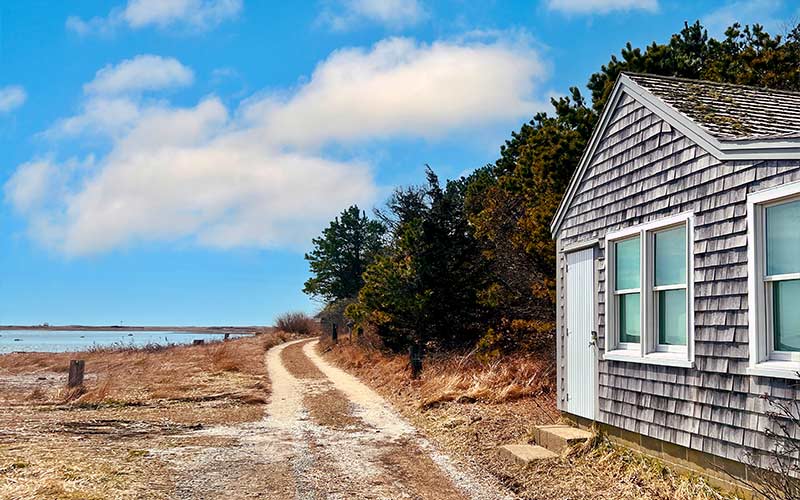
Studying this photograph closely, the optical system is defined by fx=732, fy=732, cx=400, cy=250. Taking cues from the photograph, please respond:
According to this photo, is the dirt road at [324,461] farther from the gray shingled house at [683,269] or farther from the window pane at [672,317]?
the window pane at [672,317]

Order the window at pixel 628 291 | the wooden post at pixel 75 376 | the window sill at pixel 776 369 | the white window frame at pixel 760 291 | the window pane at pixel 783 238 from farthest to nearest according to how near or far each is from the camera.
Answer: the wooden post at pixel 75 376 → the window at pixel 628 291 → the white window frame at pixel 760 291 → the window pane at pixel 783 238 → the window sill at pixel 776 369

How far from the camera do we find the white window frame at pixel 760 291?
20.0ft

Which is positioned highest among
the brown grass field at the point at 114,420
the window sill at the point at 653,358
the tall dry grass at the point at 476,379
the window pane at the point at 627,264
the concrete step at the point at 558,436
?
the window pane at the point at 627,264

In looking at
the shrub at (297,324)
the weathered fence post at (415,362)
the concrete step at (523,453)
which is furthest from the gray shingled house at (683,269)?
the shrub at (297,324)

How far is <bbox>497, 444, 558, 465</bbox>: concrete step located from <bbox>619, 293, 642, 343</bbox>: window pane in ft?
5.51

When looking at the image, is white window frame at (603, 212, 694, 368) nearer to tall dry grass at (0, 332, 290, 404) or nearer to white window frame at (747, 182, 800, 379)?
white window frame at (747, 182, 800, 379)

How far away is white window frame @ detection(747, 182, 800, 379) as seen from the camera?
A: 6.08 meters

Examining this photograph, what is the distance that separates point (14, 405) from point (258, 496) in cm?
1040

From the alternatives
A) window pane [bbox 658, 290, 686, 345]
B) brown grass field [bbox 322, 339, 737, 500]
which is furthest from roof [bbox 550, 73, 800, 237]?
brown grass field [bbox 322, 339, 737, 500]

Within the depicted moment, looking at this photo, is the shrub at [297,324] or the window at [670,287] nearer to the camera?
the window at [670,287]

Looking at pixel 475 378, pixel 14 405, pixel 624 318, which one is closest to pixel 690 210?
pixel 624 318

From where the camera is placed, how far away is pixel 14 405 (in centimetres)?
1541

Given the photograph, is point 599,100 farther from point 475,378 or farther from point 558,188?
point 475,378

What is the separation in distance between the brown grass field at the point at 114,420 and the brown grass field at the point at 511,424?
135 inches
